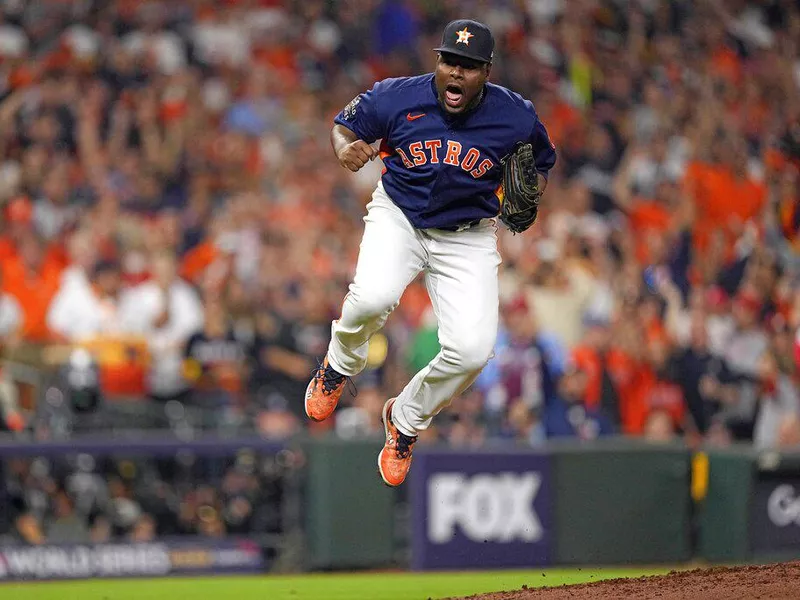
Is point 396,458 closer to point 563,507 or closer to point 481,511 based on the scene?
point 481,511

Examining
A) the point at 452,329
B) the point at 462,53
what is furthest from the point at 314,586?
the point at 462,53

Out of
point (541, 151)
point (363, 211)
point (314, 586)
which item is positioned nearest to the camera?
point (541, 151)

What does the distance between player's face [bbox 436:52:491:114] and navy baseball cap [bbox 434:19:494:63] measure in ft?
0.20

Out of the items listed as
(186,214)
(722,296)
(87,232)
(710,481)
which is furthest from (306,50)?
(710,481)

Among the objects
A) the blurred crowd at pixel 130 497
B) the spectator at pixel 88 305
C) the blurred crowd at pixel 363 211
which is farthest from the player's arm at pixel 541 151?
the spectator at pixel 88 305

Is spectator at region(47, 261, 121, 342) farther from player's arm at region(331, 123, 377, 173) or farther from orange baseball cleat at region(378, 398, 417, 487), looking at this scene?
player's arm at region(331, 123, 377, 173)

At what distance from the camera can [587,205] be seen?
47.9 ft

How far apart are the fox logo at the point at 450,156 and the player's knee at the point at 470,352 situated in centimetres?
83

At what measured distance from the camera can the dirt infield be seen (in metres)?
7.14

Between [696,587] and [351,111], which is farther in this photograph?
[696,587]

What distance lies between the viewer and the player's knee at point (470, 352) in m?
7.20

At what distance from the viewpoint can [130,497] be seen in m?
11.1

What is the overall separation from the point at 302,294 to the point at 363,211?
2.91 meters

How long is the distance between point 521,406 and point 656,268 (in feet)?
8.26
